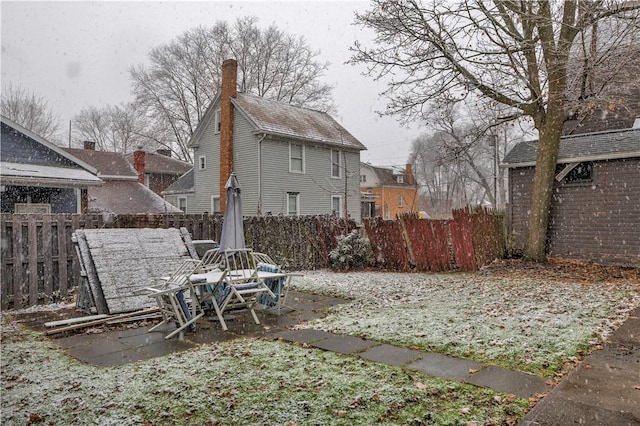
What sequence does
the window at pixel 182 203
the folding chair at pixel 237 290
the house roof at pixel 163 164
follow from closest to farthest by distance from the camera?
the folding chair at pixel 237 290 < the window at pixel 182 203 < the house roof at pixel 163 164

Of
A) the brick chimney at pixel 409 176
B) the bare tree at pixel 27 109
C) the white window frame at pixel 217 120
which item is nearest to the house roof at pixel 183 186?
the white window frame at pixel 217 120

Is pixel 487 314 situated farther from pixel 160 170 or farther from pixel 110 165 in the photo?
pixel 160 170

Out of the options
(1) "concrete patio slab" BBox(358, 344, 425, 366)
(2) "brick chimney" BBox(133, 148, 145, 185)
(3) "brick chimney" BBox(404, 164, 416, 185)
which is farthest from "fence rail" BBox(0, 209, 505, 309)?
(3) "brick chimney" BBox(404, 164, 416, 185)

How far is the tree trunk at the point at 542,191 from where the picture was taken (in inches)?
435

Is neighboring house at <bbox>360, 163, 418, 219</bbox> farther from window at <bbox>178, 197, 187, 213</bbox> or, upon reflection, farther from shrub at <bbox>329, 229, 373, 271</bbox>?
shrub at <bbox>329, 229, 373, 271</bbox>

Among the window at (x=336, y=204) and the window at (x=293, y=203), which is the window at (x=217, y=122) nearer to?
the window at (x=293, y=203)

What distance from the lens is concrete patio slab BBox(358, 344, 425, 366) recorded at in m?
3.92

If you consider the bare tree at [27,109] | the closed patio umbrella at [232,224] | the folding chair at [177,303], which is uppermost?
the bare tree at [27,109]

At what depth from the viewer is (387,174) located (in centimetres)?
4134

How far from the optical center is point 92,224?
7.69m

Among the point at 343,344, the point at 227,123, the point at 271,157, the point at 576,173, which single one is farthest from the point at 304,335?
the point at 227,123

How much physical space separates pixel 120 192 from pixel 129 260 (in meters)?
18.0

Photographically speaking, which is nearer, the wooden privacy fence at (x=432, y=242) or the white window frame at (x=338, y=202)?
the wooden privacy fence at (x=432, y=242)

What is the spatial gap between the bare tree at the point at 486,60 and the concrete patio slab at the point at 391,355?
300 inches
